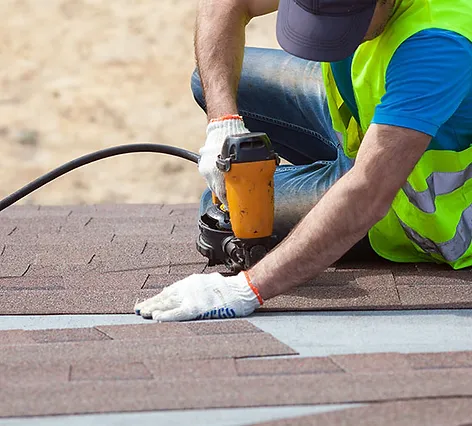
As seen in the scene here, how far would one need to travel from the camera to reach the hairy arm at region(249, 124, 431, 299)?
2154mm

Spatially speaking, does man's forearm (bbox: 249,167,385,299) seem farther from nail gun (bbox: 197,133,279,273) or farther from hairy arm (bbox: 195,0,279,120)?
hairy arm (bbox: 195,0,279,120)

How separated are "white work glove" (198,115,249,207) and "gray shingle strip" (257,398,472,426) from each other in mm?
1113

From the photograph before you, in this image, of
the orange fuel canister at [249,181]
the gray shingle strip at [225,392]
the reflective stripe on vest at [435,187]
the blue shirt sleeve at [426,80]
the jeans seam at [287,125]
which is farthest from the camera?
Answer: the jeans seam at [287,125]

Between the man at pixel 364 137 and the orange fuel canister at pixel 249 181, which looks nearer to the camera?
the man at pixel 364 137

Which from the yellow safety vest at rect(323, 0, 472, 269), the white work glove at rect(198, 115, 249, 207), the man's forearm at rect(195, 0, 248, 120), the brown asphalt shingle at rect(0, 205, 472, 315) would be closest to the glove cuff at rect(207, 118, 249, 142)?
the white work glove at rect(198, 115, 249, 207)

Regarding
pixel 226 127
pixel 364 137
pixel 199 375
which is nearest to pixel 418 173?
pixel 364 137

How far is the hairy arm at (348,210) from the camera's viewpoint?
2.15 m

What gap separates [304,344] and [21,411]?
0.66 meters

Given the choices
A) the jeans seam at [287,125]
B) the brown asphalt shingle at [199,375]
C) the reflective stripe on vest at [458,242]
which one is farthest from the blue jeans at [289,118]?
the brown asphalt shingle at [199,375]

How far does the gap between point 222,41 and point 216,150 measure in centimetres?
52

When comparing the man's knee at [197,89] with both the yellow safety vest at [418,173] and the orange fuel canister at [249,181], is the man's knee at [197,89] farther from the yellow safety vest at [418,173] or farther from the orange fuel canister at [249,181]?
the orange fuel canister at [249,181]

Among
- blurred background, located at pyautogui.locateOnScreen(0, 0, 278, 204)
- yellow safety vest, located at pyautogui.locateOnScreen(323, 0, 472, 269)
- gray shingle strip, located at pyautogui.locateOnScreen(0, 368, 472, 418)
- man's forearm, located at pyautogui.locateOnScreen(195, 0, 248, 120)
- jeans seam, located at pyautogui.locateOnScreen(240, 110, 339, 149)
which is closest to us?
gray shingle strip, located at pyautogui.locateOnScreen(0, 368, 472, 418)

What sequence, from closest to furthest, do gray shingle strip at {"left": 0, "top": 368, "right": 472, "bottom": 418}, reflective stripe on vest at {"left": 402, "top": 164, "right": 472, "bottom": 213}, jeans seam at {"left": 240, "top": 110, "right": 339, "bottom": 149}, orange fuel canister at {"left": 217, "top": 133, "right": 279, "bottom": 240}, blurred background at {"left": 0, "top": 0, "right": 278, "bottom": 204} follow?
gray shingle strip at {"left": 0, "top": 368, "right": 472, "bottom": 418}
orange fuel canister at {"left": 217, "top": 133, "right": 279, "bottom": 240}
reflective stripe on vest at {"left": 402, "top": 164, "right": 472, "bottom": 213}
jeans seam at {"left": 240, "top": 110, "right": 339, "bottom": 149}
blurred background at {"left": 0, "top": 0, "right": 278, "bottom": 204}

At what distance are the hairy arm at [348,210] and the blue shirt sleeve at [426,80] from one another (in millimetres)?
37
